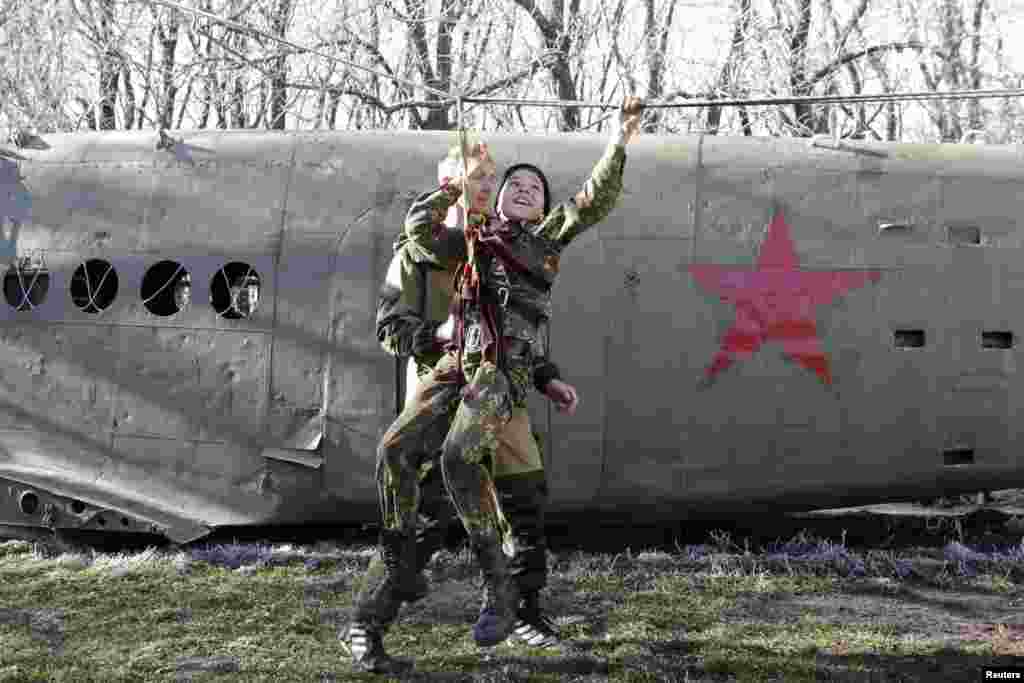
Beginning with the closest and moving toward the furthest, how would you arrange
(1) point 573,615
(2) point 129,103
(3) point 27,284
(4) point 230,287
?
(1) point 573,615 → (4) point 230,287 → (3) point 27,284 → (2) point 129,103

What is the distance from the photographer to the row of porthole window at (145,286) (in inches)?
294

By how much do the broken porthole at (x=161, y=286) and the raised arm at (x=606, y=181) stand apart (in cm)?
348

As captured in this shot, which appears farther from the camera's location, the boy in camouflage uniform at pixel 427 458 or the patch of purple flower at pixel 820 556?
the patch of purple flower at pixel 820 556

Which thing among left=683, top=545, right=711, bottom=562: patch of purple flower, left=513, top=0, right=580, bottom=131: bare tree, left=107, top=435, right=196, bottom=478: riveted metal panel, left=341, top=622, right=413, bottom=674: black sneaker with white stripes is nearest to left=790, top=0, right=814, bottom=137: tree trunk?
left=513, top=0, right=580, bottom=131: bare tree

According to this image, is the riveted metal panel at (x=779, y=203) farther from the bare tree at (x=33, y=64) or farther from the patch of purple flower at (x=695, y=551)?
the bare tree at (x=33, y=64)

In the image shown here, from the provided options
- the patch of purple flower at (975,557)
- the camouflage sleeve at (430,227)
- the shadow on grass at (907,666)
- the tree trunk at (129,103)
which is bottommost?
the shadow on grass at (907,666)

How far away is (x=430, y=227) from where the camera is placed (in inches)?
197

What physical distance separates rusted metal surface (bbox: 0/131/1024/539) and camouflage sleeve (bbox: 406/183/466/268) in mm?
2125

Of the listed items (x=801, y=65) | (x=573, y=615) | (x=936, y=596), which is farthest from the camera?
(x=801, y=65)

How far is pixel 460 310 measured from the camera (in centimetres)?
494

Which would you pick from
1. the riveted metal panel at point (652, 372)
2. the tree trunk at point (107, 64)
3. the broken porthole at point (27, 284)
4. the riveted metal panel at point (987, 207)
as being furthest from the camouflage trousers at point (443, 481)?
the tree trunk at point (107, 64)

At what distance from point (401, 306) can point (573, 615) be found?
80.8 inches

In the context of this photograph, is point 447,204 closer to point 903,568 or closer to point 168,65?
point 903,568

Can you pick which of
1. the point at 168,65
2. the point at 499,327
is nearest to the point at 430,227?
the point at 499,327
